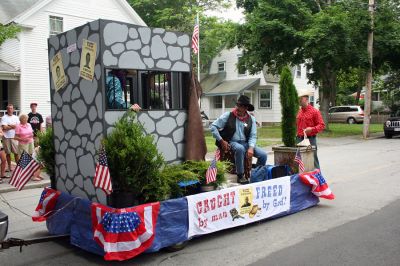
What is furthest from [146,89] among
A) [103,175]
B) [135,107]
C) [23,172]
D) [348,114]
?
[348,114]

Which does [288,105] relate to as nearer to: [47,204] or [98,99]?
[98,99]

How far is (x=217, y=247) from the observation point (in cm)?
524

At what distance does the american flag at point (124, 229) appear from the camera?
14.9 feet

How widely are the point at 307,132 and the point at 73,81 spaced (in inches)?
184

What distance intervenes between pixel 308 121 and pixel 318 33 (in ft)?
43.5

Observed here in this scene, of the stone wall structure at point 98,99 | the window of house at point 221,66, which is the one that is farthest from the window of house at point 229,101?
the stone wall structure at point 98,99

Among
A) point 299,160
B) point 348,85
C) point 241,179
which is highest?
point 348,85

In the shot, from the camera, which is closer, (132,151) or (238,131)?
(132,151)

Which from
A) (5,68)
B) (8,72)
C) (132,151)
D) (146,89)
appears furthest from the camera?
(5,68)

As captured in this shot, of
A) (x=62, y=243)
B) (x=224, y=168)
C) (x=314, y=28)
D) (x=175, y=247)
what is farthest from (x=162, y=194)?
(x=314, y=28)

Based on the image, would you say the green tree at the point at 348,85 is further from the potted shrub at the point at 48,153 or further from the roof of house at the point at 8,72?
the potted shrub at the point at 48,153

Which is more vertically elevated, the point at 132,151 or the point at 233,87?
the point at 233,87

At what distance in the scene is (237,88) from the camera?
34.5 meters

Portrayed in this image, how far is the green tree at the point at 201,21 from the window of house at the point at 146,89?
2741cm
